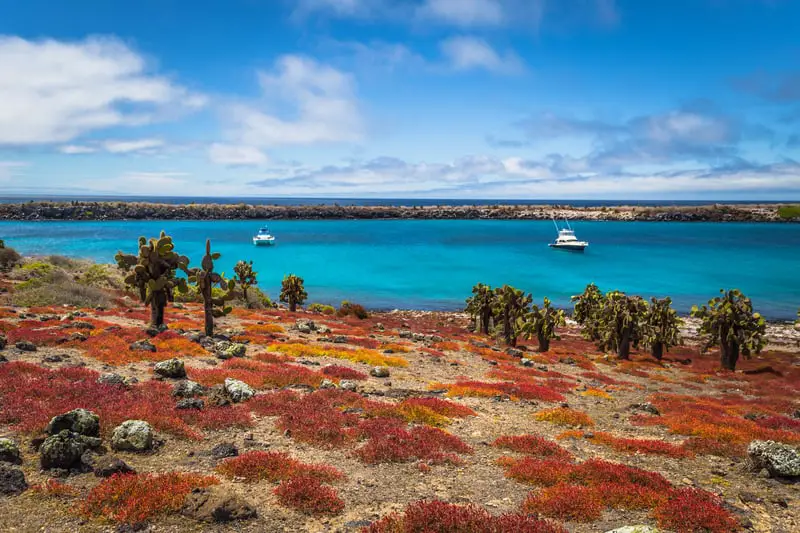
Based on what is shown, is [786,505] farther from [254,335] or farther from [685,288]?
[685,288]

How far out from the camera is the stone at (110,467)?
1008cm

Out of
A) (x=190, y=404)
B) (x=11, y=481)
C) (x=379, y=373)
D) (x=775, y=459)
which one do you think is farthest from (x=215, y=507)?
(x=379, y=373)

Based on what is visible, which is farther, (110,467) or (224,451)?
(224,451)

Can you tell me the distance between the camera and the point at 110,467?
10117 millimetres

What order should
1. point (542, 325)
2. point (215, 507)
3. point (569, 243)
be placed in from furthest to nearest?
point (569, 243)
point (542, 325)
point (215, 507)

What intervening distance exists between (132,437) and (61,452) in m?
1.55

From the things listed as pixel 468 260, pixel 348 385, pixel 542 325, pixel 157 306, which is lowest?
pixel 468 260

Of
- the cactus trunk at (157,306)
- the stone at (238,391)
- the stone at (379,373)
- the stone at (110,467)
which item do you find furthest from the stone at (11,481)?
the cactus trunk at (157,306)

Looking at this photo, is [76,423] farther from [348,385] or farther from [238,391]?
[348,385]

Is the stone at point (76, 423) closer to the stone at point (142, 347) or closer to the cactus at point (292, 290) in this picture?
the stone at point (142, 347)

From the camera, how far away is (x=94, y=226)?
585ft

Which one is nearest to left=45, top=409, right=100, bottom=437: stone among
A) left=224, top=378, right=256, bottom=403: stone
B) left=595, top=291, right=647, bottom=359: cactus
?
left=224, top=378, right=256, bottom=403: stone

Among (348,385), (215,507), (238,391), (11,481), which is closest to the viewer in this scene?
(215,507)

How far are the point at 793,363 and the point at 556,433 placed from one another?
38135 mm
